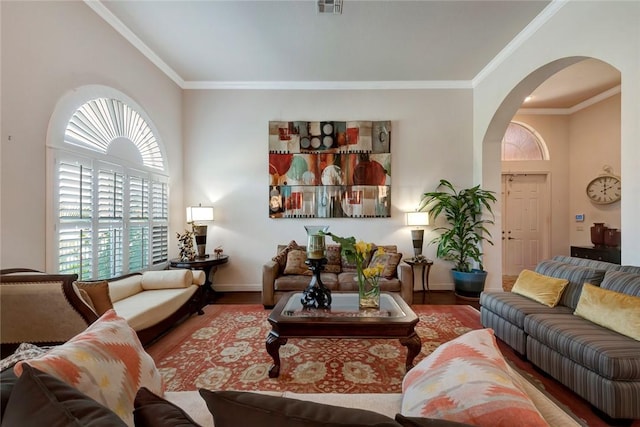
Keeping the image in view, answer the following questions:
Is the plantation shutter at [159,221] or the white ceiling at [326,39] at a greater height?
the white ceiling at [326,39]

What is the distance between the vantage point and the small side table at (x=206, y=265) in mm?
3812

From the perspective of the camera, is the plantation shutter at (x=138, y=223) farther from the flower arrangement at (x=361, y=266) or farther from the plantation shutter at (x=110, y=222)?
the flower arrangement at (x=361, y=266)

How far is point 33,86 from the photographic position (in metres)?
2.25

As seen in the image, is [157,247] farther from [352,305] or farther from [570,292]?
[570,292]

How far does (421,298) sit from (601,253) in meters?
2.94

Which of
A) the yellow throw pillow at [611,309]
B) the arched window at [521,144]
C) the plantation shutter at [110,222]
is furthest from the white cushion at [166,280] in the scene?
the arched window at [521,144]

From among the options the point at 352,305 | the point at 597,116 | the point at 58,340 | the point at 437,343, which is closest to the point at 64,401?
the point at 58,340

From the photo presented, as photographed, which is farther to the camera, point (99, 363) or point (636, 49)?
point (636, 49)

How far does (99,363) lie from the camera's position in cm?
85

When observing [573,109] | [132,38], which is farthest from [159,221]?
[573,109]

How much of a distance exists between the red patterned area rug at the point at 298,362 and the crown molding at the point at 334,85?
357cm

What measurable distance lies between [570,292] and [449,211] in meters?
2.12

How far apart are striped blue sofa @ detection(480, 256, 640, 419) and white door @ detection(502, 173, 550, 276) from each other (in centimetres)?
315

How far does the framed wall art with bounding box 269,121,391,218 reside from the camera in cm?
Answer: 454
